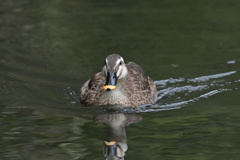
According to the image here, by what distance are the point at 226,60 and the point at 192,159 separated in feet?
21.9

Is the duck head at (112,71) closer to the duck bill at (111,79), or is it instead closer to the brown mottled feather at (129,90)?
the duck bill at (111,79)

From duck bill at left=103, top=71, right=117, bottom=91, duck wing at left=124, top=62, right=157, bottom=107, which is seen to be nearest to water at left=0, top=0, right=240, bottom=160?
duck wing at left=124, top=62, right=157, bottom=107

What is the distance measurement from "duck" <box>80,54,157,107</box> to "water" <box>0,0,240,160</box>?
220mm

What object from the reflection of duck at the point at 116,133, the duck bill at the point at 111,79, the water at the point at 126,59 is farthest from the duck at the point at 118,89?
the reflection of duck at the point at 116,133

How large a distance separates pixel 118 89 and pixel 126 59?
12.3 ft

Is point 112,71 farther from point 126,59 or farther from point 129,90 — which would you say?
point 126,59

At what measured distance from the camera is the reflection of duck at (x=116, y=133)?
891 centimetres

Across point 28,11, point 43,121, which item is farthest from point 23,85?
point 28,11

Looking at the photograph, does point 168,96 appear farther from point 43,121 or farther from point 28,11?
point 28,11

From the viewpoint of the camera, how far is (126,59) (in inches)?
607

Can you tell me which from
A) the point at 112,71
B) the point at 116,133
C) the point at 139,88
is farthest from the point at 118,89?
the point at 116,133

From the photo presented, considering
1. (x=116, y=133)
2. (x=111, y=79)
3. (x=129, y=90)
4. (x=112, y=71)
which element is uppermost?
(x=112, y=71)

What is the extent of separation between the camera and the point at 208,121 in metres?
10.5

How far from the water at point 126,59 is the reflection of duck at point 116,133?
0.02 metres
